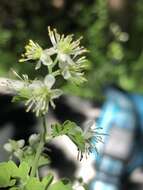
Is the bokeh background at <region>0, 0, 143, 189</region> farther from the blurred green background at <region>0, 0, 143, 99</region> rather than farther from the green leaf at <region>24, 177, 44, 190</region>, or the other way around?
the green leaf at <region>24, 177, 44, 190</region>

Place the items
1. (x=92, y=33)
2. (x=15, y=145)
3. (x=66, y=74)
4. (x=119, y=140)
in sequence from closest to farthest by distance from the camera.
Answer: (x=66, y=74)
(x=15, y=145)
(x=119, y=140)
(x=92, y=33)

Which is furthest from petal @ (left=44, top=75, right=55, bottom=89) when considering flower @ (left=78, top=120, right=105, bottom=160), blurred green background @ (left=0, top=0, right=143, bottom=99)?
blurred green background @ (left=0, top=0, right=143, bottom=99)

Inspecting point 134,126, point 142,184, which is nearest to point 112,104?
point 134,126

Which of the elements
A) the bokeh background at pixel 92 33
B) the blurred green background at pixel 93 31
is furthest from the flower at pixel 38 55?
the blurred green background at pixel 93 31

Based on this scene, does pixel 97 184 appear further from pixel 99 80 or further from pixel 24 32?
pixel 24 32

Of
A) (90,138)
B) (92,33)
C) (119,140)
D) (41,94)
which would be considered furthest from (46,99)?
(92,33)

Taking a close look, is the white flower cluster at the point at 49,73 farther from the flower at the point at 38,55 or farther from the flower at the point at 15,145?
the flower at the point at 15,145

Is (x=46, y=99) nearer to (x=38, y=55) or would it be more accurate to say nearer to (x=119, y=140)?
(x=38, y=55)
